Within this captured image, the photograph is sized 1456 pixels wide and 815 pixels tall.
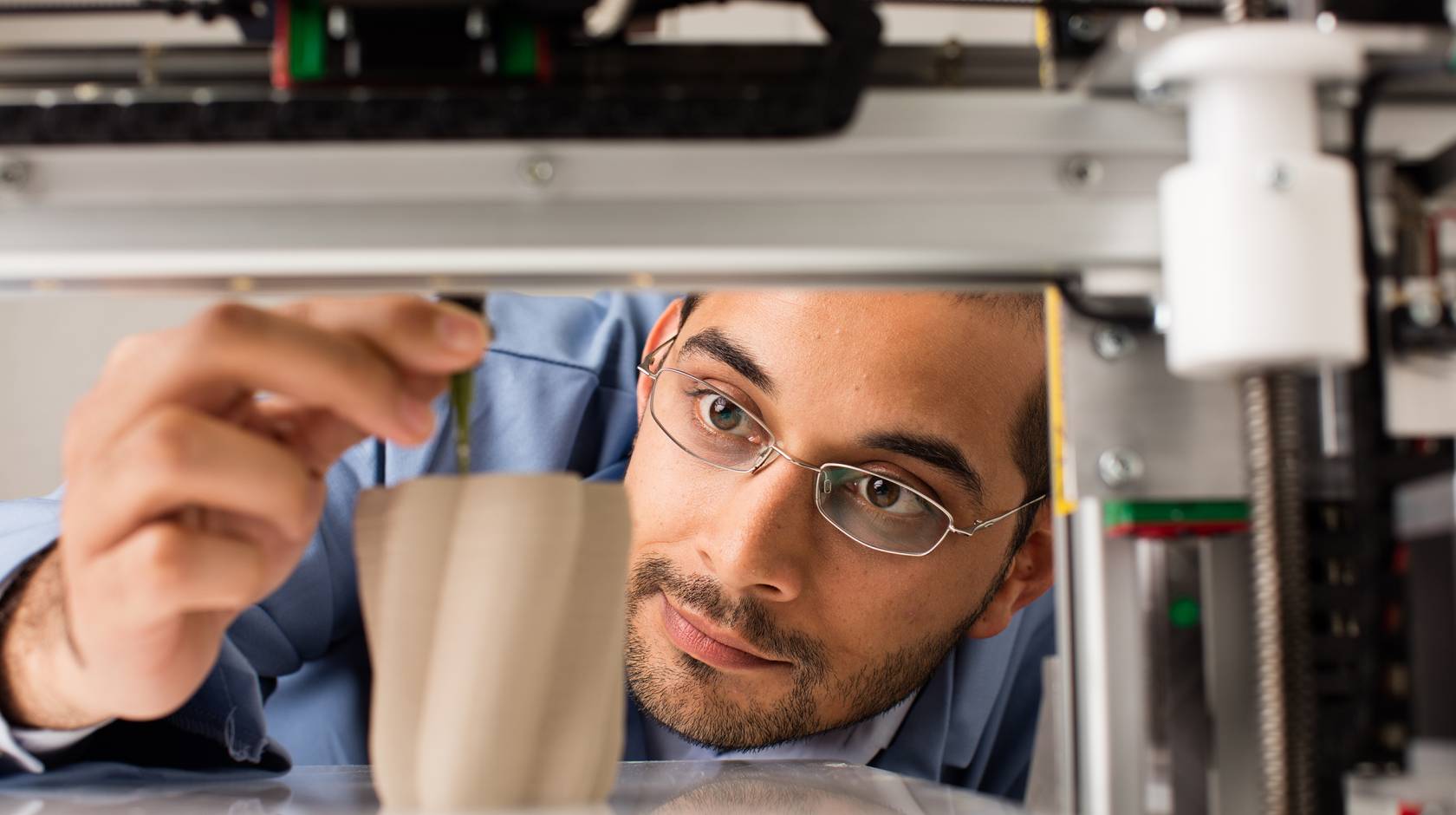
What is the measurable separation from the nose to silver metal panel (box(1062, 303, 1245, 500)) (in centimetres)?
85

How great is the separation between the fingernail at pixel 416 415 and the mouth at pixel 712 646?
0.99 m

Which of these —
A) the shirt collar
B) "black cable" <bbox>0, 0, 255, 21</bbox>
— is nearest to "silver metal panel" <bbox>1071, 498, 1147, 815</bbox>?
"black cable" <bbox>0, 0, 255, 21</bbox>

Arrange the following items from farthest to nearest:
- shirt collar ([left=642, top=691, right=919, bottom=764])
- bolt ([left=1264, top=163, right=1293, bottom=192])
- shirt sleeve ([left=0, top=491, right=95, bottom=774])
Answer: shirt collar ([left=642, top=691, right=919, bottom=764]) → shirt sleeve ([left=0, top=491, right=95, bottom=774]) → bolt ([left=1264, top=163, right=1293, bottom=192])

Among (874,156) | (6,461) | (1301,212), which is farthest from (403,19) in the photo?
(6,461)

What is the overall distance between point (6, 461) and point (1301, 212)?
91.6 inches

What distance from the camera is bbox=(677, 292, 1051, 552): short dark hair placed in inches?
57.7

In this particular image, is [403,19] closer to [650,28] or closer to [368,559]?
[650,28]

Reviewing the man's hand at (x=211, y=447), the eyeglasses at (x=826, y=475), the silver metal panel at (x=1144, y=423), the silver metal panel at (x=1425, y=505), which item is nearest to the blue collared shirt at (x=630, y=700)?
the eyeglasses at (x=826, y=475)

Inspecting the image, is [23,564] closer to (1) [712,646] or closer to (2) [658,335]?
(1) [712,646]

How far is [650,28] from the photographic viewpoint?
60cm

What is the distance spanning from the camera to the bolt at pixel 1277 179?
47 centimetres

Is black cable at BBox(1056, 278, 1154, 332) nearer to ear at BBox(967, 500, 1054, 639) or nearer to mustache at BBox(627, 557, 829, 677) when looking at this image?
mustache at BBox(627, 557, 829, 677)

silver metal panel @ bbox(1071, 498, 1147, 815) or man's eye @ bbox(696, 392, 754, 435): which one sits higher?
man's eye @ bbox(696, 392, 754, 435)

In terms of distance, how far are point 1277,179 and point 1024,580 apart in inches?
56.5
